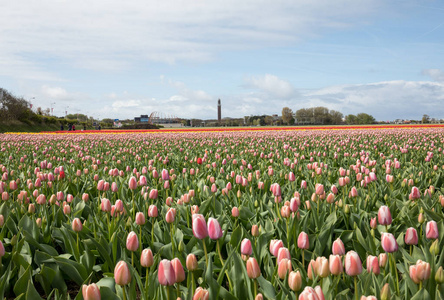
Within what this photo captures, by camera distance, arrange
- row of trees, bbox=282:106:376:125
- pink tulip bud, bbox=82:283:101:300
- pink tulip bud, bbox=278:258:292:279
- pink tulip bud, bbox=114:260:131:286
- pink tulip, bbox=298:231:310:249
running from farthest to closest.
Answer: row of trees, bbox=282:106:376:125, pink tulip, bbox=298:231:310:249, pink tulip bud, bbox=278:258:292:279, pink tulip bud, bbox=114:260:131:286, pink tulip bud, bbox=82:283:101:300

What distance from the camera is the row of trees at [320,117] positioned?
360 ft

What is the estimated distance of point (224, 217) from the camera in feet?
11.0

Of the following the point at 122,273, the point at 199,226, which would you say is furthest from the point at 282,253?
the point at 122,273

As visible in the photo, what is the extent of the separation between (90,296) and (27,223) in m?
2.04

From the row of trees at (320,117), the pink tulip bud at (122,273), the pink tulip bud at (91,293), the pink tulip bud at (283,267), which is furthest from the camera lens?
the row of trees at (320,117)

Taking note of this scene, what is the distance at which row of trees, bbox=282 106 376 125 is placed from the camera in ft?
360

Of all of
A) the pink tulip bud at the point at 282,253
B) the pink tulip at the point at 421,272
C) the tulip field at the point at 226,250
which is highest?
the pink tulip bud at the point at 282,253

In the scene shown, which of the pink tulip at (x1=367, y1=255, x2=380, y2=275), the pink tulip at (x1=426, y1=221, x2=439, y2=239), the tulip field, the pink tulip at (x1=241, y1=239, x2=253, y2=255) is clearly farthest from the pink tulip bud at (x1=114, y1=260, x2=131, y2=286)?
the pink tulip at (x1=426, y1=221, x2=439, y2=239)

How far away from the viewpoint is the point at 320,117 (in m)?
113

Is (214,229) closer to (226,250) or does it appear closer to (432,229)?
(226,250)

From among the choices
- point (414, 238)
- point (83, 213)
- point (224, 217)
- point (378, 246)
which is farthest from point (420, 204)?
point (83, 213)

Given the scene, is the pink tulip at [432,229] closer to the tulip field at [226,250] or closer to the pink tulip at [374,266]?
the tulip field at [226,250]

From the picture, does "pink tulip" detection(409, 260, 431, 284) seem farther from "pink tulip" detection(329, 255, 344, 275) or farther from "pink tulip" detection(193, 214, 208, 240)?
"pink tulip" detection(193, 214, 208, 240)

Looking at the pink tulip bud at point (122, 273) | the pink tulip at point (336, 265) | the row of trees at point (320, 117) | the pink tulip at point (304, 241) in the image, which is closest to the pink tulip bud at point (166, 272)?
the pink tulip bud at point (122, 273)
